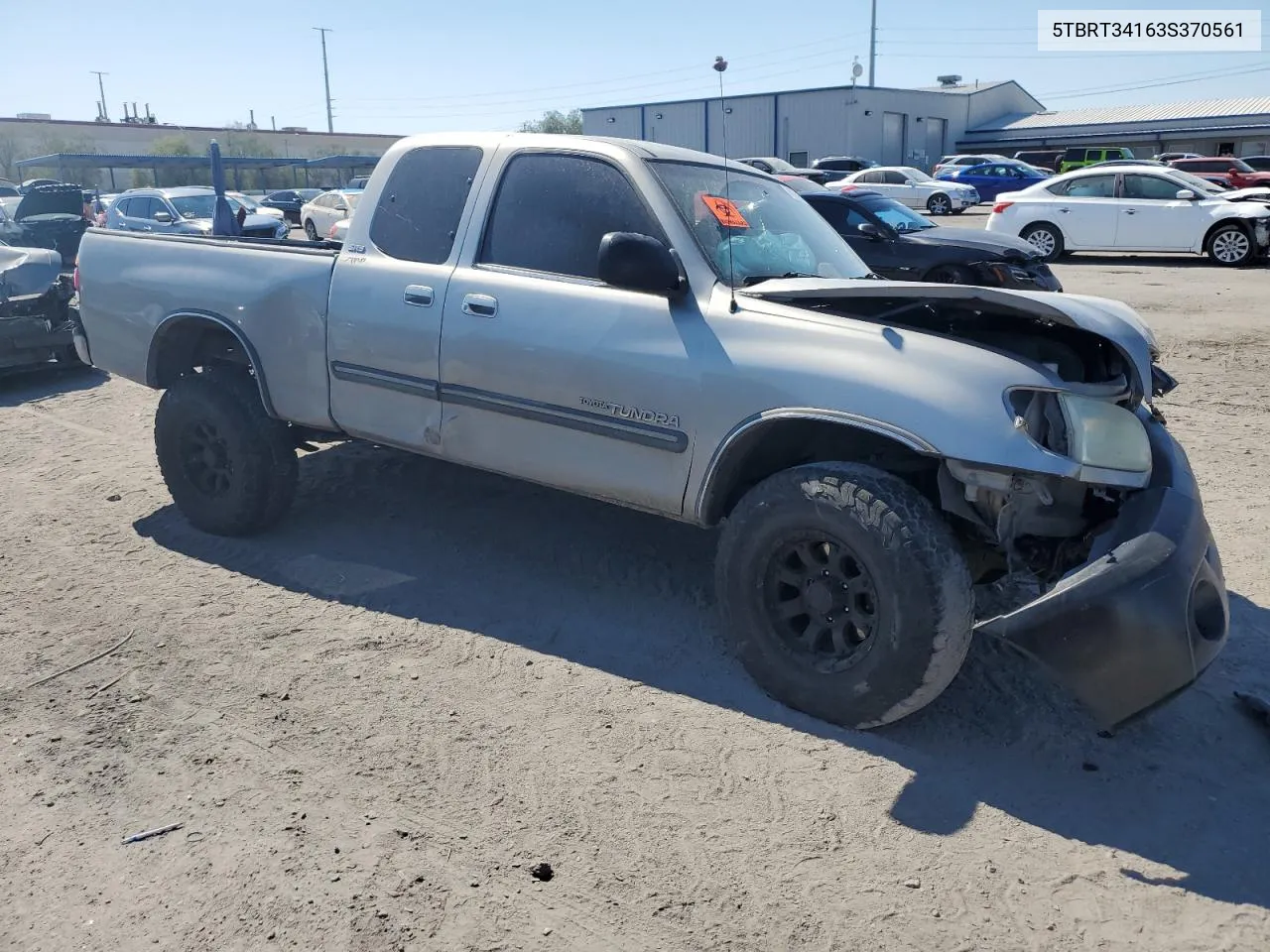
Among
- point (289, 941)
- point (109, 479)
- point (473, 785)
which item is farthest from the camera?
point (109, 479)

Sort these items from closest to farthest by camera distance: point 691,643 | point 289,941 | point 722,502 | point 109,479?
point 289,941 → point 722,502 → point 691,643 → point 109,479

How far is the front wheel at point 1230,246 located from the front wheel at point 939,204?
15.9 meters

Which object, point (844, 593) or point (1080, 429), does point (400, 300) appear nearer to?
point (844, 593)

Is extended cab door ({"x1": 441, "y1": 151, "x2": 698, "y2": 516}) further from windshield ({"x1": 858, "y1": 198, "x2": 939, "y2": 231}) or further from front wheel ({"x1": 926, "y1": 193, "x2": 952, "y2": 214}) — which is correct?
front wheel ({"x1": 926, "y1": 193, "x2": 952, "y2": 214})

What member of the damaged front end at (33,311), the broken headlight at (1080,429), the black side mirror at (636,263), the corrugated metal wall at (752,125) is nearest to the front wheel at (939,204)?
the corrugated metal wall at (752,125)

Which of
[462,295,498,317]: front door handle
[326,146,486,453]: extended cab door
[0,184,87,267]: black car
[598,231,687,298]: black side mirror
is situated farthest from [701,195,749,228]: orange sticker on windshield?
[0,184,87,267]: black car

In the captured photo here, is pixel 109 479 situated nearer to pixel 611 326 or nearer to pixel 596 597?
pixel 596 597

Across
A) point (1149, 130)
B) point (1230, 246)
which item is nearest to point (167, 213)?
point (1230, 246)

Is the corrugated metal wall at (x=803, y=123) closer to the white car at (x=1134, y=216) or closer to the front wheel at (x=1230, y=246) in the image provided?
the white car at (x=1134, y=216)

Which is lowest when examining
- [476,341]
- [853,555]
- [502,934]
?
[502,934]

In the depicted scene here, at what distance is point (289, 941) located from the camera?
2617 mm

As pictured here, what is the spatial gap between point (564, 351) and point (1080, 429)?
6.12ft

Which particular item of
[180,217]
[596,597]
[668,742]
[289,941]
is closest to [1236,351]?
[596,597]

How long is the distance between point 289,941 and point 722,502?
201 cm
